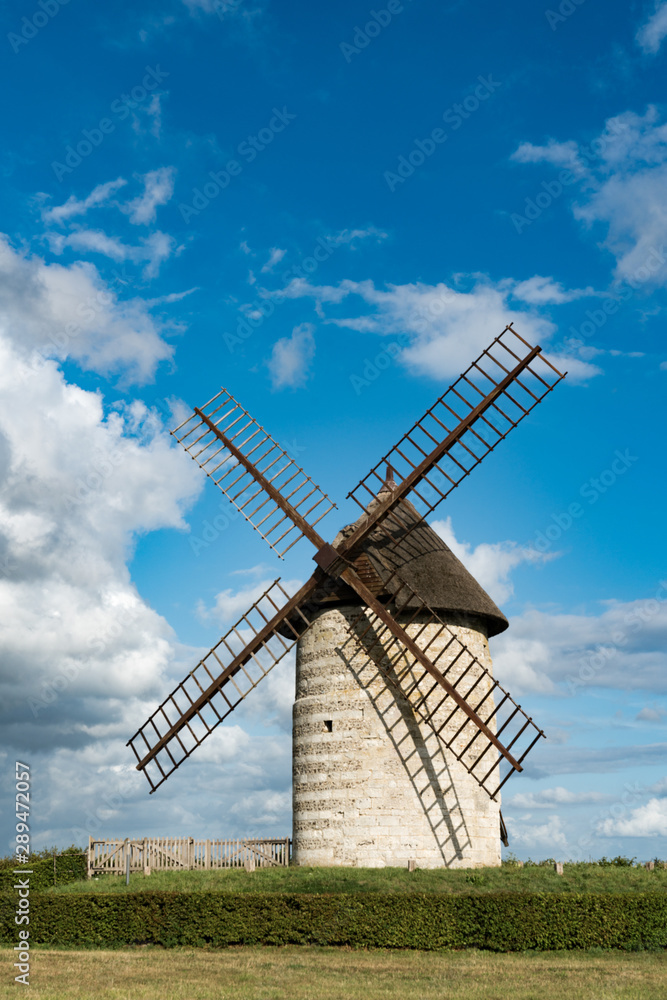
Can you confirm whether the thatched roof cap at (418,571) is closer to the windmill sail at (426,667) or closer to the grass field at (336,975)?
the windmill sail at (426,667)

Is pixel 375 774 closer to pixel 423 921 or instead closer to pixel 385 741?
pixel 385 741

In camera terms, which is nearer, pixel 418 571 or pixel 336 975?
pixel 336 975

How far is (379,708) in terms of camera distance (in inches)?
807

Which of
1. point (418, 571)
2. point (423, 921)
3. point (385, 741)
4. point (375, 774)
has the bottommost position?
point (423, 921)

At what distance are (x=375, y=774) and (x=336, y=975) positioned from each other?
642 centimetres

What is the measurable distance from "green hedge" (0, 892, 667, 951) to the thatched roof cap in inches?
272

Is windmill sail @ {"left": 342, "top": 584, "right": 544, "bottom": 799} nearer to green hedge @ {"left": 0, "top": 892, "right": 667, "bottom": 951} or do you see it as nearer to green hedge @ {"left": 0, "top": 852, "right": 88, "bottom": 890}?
green hedge @ {"left": 0, "top": 892, "right": 667, "bottom": 951}

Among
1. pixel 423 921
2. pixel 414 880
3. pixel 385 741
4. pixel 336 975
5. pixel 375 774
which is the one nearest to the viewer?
pixel 336 975

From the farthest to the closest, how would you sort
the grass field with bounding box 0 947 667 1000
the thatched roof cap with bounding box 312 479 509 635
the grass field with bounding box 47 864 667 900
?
the thatched roof cap with bounding box 312 479 509 635, the grass field with bounding box 47 864 667 900, the grass field with bounding box 0 947 667 1000

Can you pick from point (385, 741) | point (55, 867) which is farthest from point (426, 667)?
point (55, 867)

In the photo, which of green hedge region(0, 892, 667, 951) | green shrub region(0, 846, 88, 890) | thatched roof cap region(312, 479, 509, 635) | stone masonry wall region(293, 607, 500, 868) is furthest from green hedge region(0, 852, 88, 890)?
thatched roof cap region(312, 479, 509, 635)

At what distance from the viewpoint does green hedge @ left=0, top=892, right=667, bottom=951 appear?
15.6m

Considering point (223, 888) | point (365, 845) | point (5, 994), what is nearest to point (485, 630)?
point (365, 845)

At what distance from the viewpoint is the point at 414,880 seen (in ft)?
60.0
